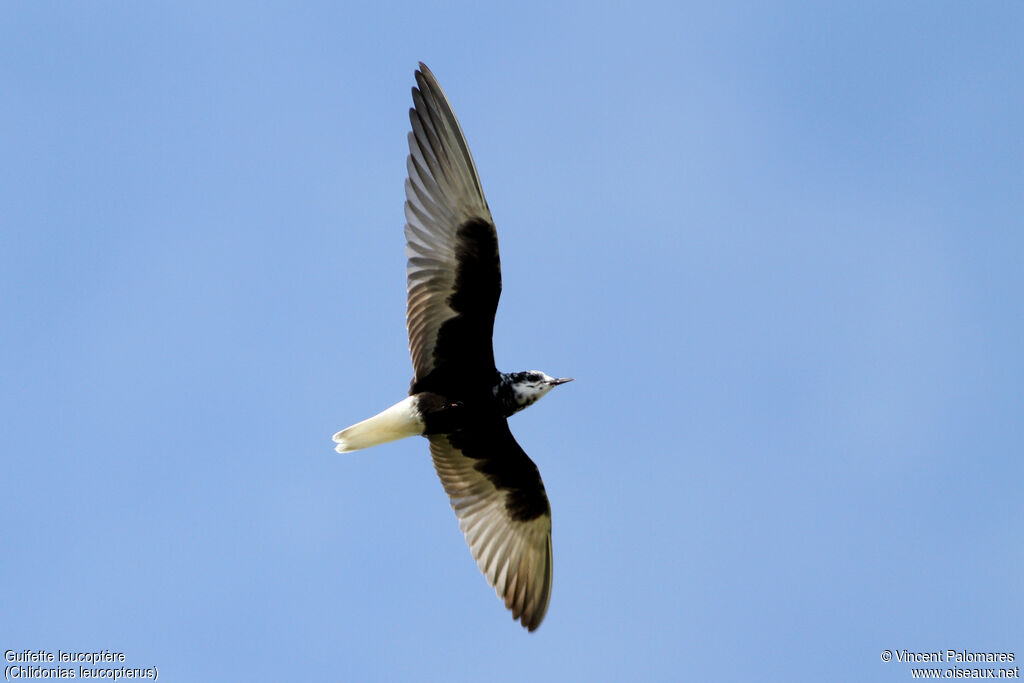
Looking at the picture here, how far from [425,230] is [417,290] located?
64cm

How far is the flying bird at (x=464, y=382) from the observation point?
1323 centimetres

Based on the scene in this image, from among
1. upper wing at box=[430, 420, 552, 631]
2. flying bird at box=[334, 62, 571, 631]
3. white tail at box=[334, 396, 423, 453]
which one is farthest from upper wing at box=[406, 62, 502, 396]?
upper wing at box=[430, 420, 552, 631]

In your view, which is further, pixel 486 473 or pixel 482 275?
pixel 486 473

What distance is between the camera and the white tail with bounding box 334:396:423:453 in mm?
13492

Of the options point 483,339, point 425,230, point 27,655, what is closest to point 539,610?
point 483,339

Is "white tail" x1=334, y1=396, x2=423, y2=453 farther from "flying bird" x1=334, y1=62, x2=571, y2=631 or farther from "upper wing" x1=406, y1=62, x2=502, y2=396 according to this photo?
"upper wing" x1=406, y1=62, x2=502, y2=396

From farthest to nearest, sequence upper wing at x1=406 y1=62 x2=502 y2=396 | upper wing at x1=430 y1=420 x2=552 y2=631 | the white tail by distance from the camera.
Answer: upper wing at x1=430 y1=420 x2=552 y2=631
the white tail
upper wing at x1=406 y1=62 x2=502 y2=396

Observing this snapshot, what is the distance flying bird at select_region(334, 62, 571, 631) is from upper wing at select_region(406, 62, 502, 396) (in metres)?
0.01

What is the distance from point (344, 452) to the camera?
45.2 ft

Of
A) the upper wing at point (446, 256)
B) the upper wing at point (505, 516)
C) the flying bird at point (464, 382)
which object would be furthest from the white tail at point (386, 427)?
the upper wing at point (505, 516)

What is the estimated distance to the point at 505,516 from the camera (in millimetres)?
14508

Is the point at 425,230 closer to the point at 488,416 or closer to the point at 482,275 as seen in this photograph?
the point at 482,275

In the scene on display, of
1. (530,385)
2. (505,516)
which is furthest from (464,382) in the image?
(505,516)

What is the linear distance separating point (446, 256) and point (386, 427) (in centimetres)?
193
